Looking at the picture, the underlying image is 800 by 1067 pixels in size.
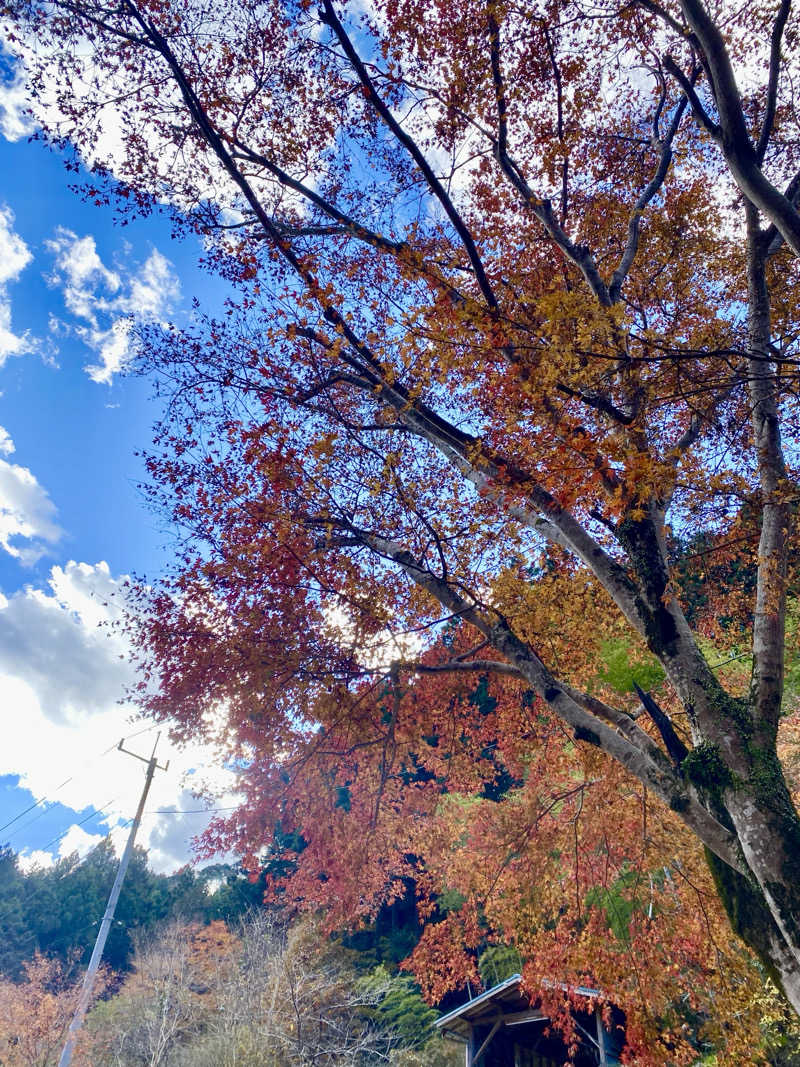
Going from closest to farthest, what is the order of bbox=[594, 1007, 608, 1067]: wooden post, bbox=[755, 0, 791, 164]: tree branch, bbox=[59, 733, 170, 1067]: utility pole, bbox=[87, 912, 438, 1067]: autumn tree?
bbox=[755, 0, 791, 164]: tree branch, bbox=[594, 1007, 608, 1067]: wooden post, bbox=[59, 733, 170, 1067]: utility pole, bbox=[87, 912, 438, 1067]: autumn tree

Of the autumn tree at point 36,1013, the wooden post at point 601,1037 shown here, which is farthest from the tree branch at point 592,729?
the autumn tree at point 36,1013

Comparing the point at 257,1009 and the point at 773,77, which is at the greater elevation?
the point at 773,77

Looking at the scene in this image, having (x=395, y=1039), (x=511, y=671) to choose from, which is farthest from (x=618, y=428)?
(x=395, y=1039)

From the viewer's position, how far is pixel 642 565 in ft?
15.7

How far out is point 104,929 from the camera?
36.7 ft

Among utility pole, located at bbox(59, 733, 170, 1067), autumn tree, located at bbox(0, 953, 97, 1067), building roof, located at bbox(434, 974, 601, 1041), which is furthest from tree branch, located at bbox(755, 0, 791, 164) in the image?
autumn tree, located at bbox(0, 953, 97, 1067)

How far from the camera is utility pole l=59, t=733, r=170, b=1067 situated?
10.0 metres

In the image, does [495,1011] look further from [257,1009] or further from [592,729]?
[592,729]

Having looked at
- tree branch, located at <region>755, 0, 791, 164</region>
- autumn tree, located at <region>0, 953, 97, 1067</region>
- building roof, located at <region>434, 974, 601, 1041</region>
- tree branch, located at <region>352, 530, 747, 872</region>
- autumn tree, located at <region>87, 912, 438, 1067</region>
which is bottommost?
autumn tree, located at <region>0, 953, 97, 1067</region>

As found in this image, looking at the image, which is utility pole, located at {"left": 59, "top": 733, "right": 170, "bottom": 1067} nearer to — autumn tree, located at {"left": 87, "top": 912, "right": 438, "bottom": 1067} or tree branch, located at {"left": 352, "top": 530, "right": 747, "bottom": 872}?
autumn tree, located at {"left": 87, "top": 912, "right": 438, "bottom": 1067}

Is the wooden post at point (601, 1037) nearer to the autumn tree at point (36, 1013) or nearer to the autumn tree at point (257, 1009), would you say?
the autumn tree at point (257, 1009)

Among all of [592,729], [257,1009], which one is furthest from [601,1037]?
[257,1009]

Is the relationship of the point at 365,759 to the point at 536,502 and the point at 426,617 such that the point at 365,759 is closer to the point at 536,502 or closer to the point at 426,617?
the point at 426,617

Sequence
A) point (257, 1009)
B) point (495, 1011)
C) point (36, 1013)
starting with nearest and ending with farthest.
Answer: point (495, 1011)
point (257, 1009)
point (36, 1013)
